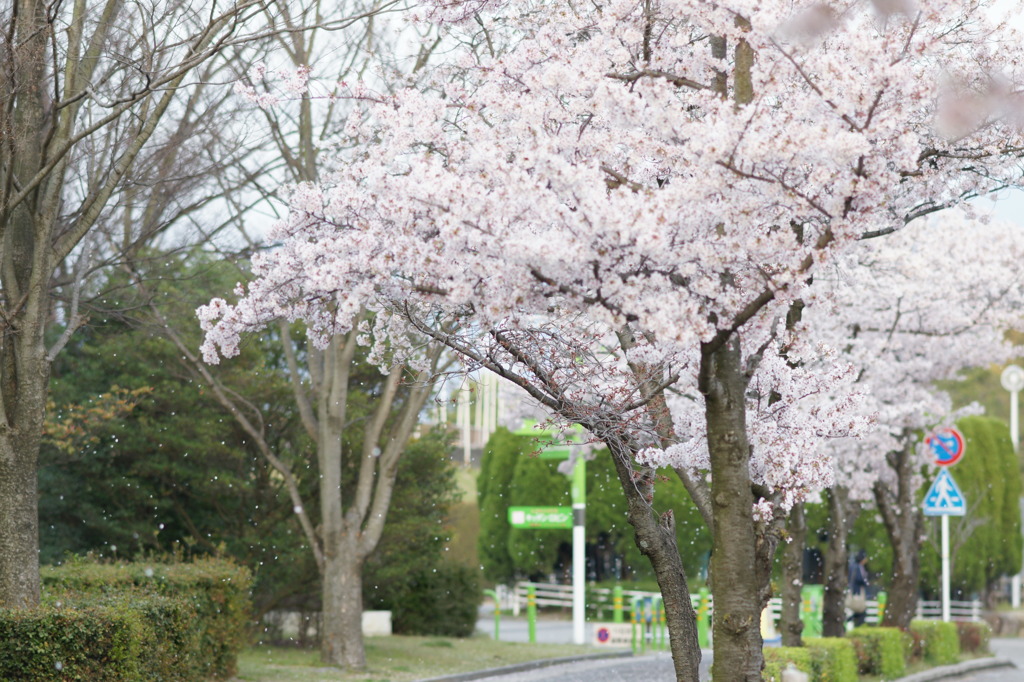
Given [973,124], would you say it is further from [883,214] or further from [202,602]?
[202,602]

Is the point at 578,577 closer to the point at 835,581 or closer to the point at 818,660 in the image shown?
the point at 835,581

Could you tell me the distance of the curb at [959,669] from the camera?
16359 mm

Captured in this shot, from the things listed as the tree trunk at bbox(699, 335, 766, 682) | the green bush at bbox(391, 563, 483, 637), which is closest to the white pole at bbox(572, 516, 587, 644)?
the green bush at bbox(391, 563, 483, 637)

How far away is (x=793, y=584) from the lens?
13938 mm

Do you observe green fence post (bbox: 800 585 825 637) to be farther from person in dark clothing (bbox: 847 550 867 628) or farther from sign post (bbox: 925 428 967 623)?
sign post (bbox: 925 428 967 623)

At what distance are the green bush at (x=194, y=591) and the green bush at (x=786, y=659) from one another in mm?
5317

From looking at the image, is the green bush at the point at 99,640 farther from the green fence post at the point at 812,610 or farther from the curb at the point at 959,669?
the green fence post at the point at 812,610

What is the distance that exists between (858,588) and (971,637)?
869 cm

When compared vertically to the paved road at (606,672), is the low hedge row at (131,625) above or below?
above

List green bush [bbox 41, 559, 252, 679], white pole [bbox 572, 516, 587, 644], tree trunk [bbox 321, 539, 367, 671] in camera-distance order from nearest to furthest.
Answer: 1. green bush [bbox 41, 559, 252, 679]
2. tree trunk [bbox 321, 539, 367, 671]
3. white pole [bbox 572, 516, 587, 644]

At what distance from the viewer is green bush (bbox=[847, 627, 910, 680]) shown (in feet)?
49.6

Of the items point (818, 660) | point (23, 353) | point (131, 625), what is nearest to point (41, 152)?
point (23, 353)

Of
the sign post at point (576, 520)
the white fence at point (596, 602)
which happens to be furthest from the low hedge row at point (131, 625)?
the white fence at point (596, 602)

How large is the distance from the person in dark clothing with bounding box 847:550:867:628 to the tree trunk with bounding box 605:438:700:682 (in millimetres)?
12859
